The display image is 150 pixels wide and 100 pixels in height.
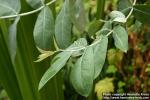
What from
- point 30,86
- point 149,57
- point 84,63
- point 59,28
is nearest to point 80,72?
point 84,63

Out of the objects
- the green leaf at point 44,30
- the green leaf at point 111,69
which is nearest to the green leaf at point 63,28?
the green leaf at point 44,30

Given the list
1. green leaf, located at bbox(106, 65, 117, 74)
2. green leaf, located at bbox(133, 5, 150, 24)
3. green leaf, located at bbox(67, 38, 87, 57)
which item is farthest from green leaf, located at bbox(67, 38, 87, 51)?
green leaf, located at bbox(106, 65, 117, 74)

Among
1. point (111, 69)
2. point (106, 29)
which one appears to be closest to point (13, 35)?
point (106, 29)

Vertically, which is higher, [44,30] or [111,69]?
[44,30]

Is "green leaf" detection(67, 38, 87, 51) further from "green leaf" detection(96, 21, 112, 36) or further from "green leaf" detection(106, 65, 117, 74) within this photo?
"green leaf" detection(106, 65, 117, 74)

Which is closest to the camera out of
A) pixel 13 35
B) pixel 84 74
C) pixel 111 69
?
pixel 84 74

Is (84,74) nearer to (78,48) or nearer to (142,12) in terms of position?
(78,48)
